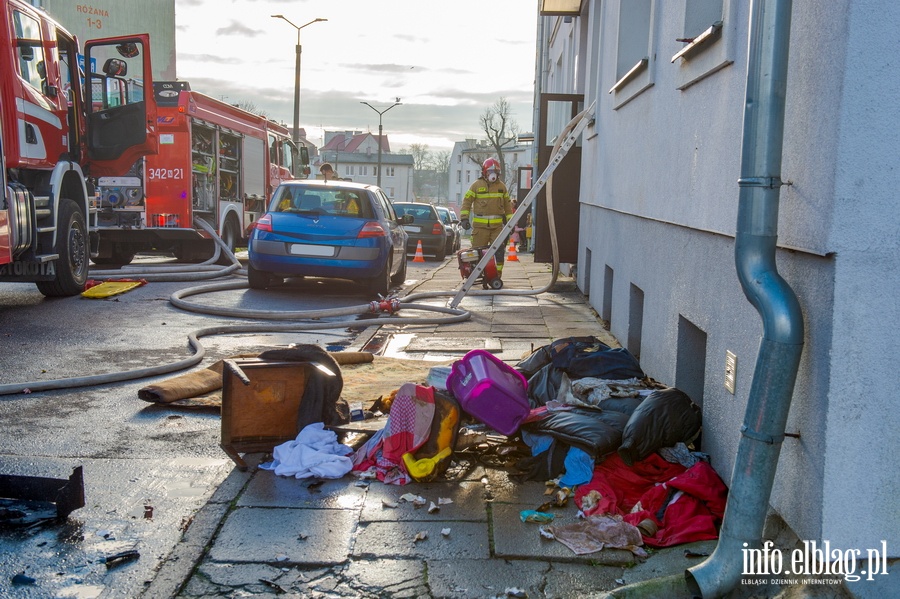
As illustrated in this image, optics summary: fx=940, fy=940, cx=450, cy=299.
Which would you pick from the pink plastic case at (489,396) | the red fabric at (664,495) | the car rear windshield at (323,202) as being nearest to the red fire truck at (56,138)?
the car rear windshield at (323,202)

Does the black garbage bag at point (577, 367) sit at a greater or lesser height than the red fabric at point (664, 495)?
greater

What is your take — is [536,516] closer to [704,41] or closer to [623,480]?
[623,480]

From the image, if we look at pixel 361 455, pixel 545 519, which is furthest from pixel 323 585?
pixel 361 455

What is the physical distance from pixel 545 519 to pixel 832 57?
6.90ft

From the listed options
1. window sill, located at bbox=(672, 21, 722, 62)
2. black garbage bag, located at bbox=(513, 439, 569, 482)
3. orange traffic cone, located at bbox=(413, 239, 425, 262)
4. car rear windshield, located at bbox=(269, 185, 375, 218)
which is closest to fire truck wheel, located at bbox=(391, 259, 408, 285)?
car rear windshield, located at bbox=(269, 185, 375, 218)

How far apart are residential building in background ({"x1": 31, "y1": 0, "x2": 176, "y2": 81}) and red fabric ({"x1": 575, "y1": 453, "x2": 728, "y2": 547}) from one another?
19.1 metres

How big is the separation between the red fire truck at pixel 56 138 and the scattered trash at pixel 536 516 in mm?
7052

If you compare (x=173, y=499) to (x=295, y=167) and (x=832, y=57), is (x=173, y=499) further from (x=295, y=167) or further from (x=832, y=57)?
(x=295, y=167)

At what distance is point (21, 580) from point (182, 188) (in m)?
14.0

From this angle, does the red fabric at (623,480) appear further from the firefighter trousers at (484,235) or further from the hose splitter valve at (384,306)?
the firefighter trousers at (484,235)

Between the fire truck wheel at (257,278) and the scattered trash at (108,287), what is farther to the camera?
the fire truck wheel at (257,278)

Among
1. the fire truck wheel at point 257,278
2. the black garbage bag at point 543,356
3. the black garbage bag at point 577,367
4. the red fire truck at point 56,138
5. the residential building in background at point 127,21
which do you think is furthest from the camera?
the residential building in background at point 127,21

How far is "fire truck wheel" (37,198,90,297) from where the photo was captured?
11.0 metres

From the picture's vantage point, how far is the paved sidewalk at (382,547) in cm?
333
